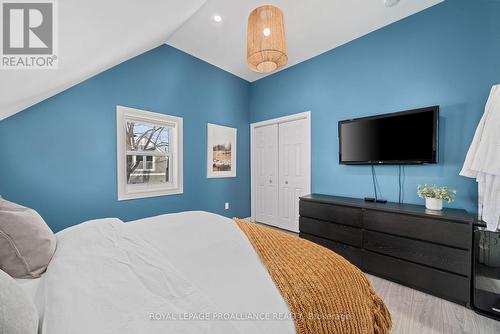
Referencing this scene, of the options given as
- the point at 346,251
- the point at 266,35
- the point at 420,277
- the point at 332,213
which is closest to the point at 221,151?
the point at 332,213

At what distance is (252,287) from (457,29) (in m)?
3.14

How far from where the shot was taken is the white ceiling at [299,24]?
2.27 metres

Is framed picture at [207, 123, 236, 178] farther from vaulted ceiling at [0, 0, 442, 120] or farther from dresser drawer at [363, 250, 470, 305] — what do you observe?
dresser drawer at [363, 250, 470, 305]

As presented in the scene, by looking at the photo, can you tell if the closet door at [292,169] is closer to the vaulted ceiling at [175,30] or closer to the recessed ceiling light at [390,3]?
the vaulted ceiling at [175,30]

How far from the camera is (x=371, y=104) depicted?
2.71 meters

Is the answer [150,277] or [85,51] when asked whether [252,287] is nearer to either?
[150,277]

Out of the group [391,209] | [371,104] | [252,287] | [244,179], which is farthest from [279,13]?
[244,179]

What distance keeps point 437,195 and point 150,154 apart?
3.45 meters

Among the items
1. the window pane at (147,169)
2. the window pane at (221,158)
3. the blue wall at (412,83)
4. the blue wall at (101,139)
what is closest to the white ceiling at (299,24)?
the blue wall at (412,83)

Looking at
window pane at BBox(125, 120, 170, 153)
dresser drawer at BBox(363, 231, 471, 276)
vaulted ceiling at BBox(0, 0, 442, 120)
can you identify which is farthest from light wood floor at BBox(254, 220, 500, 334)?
window pane at BBox(125, 120, 170, 153)

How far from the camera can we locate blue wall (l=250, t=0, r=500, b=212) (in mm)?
2025

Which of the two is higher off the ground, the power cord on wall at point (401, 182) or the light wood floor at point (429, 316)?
the power cord on wall at point (401, 182)

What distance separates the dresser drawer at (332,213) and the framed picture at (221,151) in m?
1.59

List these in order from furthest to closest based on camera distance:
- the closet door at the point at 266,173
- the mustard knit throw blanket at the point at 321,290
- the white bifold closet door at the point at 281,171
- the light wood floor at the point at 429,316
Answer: the closet door at the point at 266,173 → the white bifold closet door at the point at 281,171 → the light wood floor at the point at 429,316 → the mustard knit throw blanket at the point at 321,290
